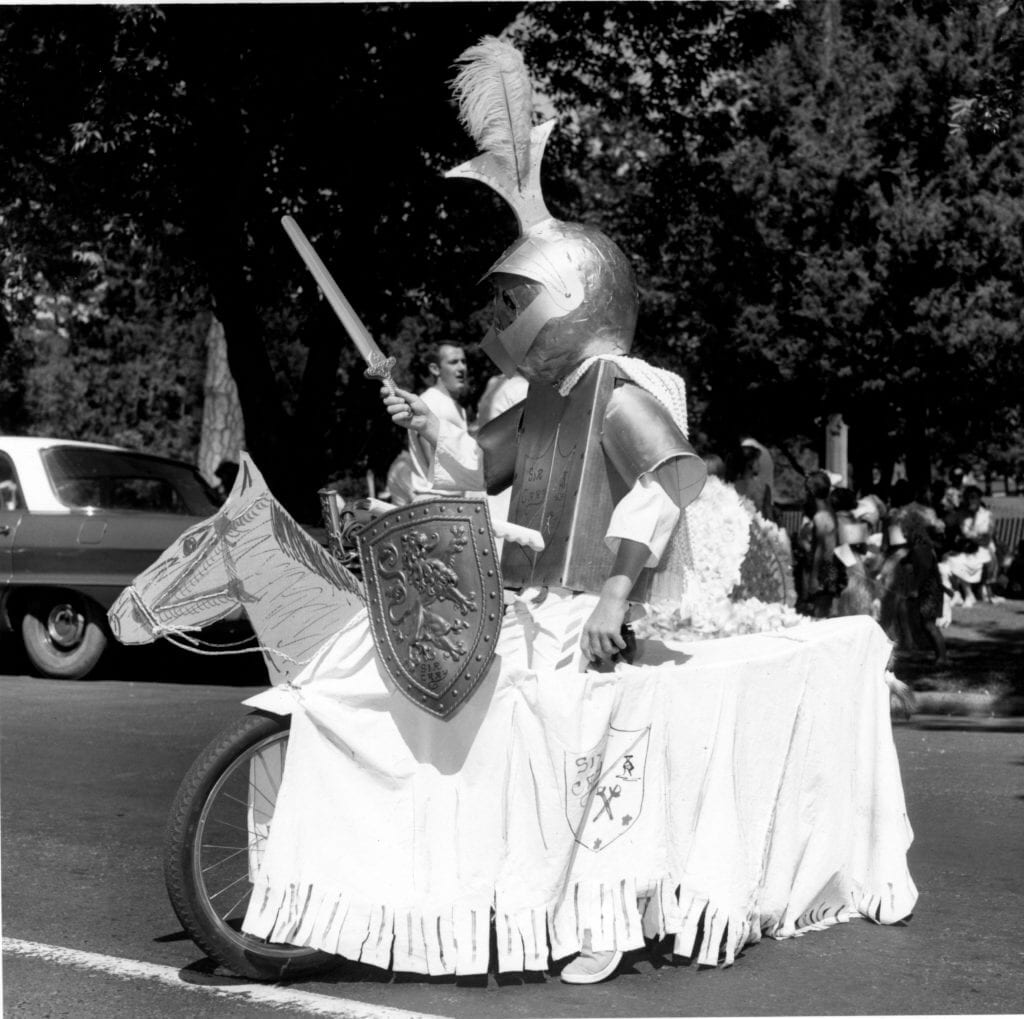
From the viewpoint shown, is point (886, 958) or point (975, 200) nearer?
Answer: point (886, 958)

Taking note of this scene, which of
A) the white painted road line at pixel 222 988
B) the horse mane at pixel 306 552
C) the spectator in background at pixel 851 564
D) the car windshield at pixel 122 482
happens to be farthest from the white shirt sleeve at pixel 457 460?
the spectator in background at pixel 851 564

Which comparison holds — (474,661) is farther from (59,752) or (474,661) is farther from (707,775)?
(59,752)

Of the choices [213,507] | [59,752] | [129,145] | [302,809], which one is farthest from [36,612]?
[302,809]

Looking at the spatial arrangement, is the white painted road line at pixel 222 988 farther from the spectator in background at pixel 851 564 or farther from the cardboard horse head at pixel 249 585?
A: the spectator in background at pixel 851 564

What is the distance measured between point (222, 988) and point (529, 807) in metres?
0.89

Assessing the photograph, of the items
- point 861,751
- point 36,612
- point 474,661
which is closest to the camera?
point 474,661

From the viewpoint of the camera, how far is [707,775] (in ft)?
14.7

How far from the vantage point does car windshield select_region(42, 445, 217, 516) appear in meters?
12.2

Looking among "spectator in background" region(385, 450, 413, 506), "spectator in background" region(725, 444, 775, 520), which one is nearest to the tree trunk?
"spectator in background" region(725, 444, 775, 520)

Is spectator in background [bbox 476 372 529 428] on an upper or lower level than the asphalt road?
upper

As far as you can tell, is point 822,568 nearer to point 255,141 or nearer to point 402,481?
point 402,481

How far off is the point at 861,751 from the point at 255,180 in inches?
465

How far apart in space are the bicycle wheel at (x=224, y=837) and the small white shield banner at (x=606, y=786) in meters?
0.73

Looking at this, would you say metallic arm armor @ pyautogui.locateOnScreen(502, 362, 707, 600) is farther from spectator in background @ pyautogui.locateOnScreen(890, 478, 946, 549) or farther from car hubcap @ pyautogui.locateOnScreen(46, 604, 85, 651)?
spectator in background @ pyautogui.locateOnScreen(890, 478, 946, 549)
